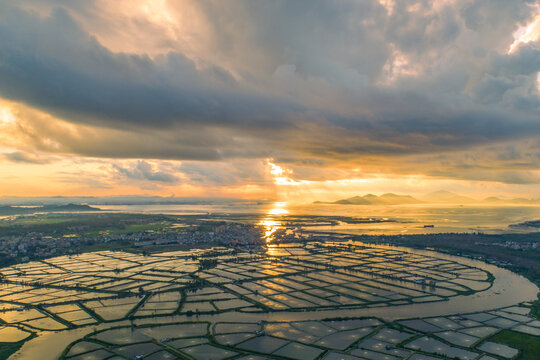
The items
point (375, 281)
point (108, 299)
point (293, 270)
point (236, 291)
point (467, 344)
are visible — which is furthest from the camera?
point (293, 270)

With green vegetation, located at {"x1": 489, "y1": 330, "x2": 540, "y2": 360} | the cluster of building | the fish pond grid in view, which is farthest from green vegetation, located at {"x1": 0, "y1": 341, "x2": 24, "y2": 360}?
the cluster of building

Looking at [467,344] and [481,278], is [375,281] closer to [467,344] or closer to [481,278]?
[481,278]

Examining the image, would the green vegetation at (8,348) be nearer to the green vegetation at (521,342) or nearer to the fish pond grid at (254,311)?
the fish pond grid at (254,311)

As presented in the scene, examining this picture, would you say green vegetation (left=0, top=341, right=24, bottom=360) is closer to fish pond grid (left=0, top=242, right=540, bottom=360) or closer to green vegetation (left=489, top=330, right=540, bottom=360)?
fish pond grid (left=0, top=242, right=540, bottom=360)

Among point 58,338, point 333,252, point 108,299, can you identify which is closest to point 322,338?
point 58,338

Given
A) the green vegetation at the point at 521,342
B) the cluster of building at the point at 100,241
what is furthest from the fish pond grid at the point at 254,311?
the cluster of building at the point at 100,241
